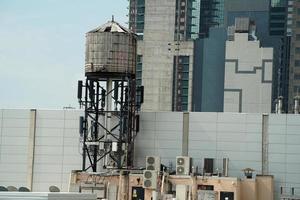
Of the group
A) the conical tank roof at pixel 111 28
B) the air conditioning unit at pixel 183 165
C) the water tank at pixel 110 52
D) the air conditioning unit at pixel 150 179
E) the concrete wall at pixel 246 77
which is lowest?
the air conditioning unit at pixel 150 179

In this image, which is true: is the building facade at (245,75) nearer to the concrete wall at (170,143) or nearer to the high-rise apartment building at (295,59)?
the high-rise apartment building at (295,59)

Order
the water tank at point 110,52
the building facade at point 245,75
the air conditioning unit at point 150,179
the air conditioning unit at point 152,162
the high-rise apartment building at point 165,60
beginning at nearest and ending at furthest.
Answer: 1. the air conditioning unit at point 150,179
2. the air conditioning unit at point 152,162
3. the water tank at point 110,52
4. the building facade at point 245,75
5. the high-rise apartment building at point 165,60

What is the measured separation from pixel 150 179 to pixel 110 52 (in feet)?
26.5

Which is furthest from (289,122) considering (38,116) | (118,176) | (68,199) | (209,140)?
(68,199)

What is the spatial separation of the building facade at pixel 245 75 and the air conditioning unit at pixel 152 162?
7585 cm

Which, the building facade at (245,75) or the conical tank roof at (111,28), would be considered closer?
the conical tank roof at (111,28)

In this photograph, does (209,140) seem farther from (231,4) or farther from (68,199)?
(231,4)

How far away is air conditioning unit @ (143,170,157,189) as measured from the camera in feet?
144

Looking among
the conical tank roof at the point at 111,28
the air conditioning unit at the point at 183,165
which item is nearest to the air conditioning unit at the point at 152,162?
the air conditioning unit at the point at 183,165

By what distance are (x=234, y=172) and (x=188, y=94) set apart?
88842 millimetres

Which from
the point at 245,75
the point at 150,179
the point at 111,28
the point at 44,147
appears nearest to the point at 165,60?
the point at 245,75

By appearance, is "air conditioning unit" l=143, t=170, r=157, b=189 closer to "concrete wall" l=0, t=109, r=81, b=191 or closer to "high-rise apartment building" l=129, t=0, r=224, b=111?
"concrete wall" l=0, t=109, r=81, b=191

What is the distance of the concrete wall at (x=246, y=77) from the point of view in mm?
122062

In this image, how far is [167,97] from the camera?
5330 inches
